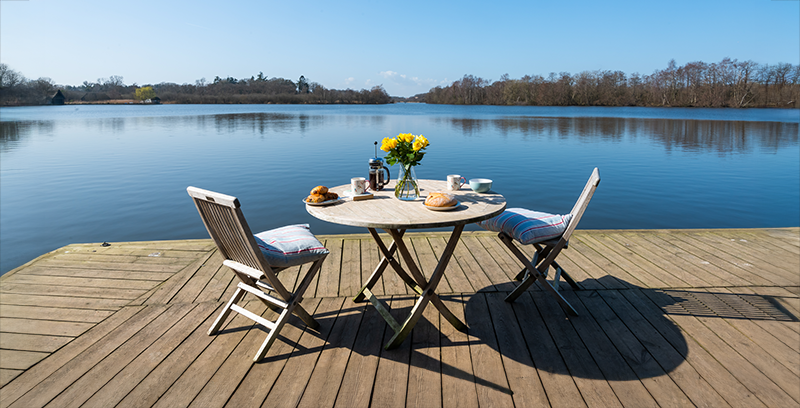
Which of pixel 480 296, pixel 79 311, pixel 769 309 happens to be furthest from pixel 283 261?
pixel 769 309

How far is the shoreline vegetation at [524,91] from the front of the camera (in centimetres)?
5531

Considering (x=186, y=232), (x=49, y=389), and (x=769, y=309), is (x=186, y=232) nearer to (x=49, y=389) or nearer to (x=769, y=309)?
(x=49, y=389)

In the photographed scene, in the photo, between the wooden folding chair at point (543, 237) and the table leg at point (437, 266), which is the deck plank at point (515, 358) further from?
the table leg at point (437, 266)

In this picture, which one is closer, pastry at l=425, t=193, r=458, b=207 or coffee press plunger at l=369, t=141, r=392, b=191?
pastry at l=425, t=193, r=458, b=207

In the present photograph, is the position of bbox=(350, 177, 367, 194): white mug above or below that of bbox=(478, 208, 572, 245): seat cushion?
above

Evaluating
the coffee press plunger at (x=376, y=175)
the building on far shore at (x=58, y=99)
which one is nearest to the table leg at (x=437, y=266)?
the coffee press plunger at (x=376, y=175)

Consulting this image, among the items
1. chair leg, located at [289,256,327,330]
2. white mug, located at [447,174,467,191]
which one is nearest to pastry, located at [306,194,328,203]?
chair leg, located at [289,256,327,330]

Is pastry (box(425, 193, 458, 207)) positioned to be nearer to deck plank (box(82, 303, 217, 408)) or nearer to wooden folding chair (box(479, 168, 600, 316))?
wooden folding chair (box(479, 168, 600, 316))

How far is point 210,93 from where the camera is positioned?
81875mm

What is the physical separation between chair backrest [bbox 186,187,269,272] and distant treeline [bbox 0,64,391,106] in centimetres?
7959

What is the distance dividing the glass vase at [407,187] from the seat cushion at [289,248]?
59 centimetres

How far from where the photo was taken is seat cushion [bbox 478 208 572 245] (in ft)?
8.70

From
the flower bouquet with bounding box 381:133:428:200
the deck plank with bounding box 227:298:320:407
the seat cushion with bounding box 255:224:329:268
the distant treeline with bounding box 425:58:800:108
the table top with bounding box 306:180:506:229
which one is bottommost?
the deck plank with bounding box 227:298:320:407

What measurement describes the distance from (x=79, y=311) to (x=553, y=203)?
7.25 m
